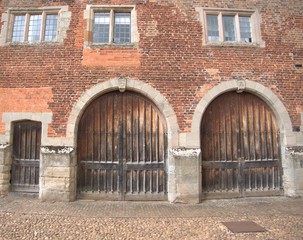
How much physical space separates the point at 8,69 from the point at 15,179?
136 inches

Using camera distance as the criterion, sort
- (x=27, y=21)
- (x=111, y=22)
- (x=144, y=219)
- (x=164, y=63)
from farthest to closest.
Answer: (x=27, y=21), (x=111, y=22), (x=164, y=63), (x=144, y=219)

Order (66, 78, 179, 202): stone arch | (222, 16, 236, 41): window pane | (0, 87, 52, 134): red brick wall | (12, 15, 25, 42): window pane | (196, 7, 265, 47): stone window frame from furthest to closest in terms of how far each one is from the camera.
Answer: (222, 16, 236, 41): window pane, (12, 15, 25, 42): window pane, (196, 7, 265, 47): stone window frame, (0, 87, 52, 134): red brick wall, (66, 78, 179, 202): stone arch

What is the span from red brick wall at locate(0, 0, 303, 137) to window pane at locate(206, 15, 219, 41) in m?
0.38

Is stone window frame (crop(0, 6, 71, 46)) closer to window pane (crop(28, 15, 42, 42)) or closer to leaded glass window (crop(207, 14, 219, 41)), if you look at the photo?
window pane (crop(28, 15, 42, 42))

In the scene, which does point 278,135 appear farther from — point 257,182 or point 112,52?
point 112,52

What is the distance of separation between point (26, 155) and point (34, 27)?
13.8ft

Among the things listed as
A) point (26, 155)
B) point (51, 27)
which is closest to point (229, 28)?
point (51, 27)

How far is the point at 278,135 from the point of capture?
275 inches

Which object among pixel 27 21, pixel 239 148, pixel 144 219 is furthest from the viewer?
pixel 27 21

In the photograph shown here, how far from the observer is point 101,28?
7.05 metres

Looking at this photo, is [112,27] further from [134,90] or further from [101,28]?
[134,90]

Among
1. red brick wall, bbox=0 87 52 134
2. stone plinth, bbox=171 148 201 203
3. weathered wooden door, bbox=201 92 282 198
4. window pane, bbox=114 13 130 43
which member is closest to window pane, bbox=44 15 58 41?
red brick wall, bbox=0 87 52 134

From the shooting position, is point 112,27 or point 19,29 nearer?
point 112,27

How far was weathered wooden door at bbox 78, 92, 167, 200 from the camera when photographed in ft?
21.5
